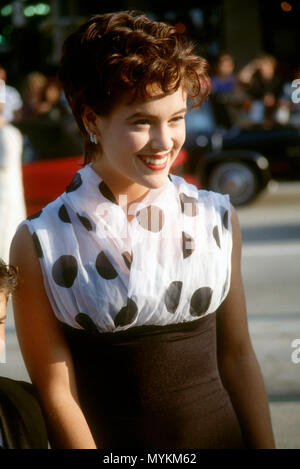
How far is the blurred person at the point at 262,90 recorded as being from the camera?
37.7 feet

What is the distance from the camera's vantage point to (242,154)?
1130 cm

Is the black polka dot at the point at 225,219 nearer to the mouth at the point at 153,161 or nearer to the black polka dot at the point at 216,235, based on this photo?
the black polka dot at the point at 216,235

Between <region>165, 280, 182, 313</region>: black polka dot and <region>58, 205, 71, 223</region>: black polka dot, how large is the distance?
0.84 ft

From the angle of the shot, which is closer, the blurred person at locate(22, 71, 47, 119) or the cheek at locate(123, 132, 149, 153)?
the cheek at locate(123, 132, 149, 153)

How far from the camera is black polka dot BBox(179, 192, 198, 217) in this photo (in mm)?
1838

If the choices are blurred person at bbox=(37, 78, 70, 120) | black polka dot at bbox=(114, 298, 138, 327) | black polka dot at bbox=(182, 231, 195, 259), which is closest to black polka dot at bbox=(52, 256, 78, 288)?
black polka dot at bbox=(114, 298, 138, 327)

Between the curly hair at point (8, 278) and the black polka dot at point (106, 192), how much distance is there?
25 centimetres

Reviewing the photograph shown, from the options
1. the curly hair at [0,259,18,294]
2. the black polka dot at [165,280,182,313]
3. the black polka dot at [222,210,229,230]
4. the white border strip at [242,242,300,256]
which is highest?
the black polka dot at [222,210,229,230]

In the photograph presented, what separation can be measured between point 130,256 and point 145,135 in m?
0.25

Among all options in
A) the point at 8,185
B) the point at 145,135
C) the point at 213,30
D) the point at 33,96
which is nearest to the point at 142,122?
the point at 145,135

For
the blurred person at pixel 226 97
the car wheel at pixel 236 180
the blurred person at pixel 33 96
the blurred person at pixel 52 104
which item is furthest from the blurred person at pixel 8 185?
the blurred person at pixel 33 96

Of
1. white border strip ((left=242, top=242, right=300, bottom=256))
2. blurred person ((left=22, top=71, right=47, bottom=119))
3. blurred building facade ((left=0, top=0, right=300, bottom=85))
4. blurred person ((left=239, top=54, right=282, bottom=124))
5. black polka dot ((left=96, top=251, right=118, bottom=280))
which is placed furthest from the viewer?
blurred building facade ((left=0, top=0, right=300, bottom=85))

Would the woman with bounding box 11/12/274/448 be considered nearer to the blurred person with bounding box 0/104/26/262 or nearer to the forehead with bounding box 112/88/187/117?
the forehead with bounding box 112/88/187/117

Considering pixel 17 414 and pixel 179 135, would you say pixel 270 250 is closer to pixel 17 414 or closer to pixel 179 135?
pixel 179 135
